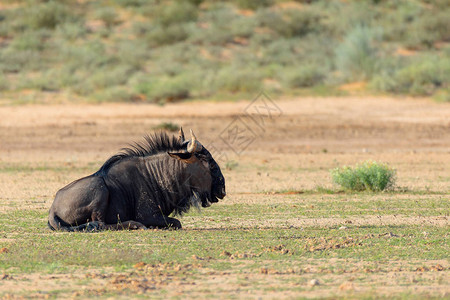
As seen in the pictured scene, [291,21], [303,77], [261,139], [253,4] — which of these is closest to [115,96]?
[261,139]

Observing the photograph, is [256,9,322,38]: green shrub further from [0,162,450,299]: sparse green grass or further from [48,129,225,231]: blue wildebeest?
[48,129,225,231]: blue wildebeest

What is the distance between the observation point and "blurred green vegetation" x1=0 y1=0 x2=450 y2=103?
28.5 m

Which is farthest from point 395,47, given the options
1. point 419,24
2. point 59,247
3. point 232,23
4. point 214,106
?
point 59,247

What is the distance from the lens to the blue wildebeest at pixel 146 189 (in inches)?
384

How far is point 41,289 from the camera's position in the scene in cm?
706

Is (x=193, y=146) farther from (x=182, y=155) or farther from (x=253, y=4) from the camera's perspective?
(x=253, y=4)

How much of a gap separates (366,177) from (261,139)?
8072 mm

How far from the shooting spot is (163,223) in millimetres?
10031

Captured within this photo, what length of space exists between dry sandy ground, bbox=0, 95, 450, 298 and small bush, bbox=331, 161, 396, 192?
696 mm

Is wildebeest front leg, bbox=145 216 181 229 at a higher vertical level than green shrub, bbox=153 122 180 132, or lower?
higher

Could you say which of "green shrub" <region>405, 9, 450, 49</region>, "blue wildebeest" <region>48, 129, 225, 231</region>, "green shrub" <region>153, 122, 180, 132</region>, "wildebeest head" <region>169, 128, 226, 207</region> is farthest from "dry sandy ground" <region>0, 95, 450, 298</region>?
"green shrub" <region>405, 9, 450, 49</region>

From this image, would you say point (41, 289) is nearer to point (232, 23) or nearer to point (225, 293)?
point (225, 293)

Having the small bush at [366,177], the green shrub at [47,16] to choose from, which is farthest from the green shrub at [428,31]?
the small bush at [366,177]

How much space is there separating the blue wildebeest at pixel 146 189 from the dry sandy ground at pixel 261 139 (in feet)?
4.01
